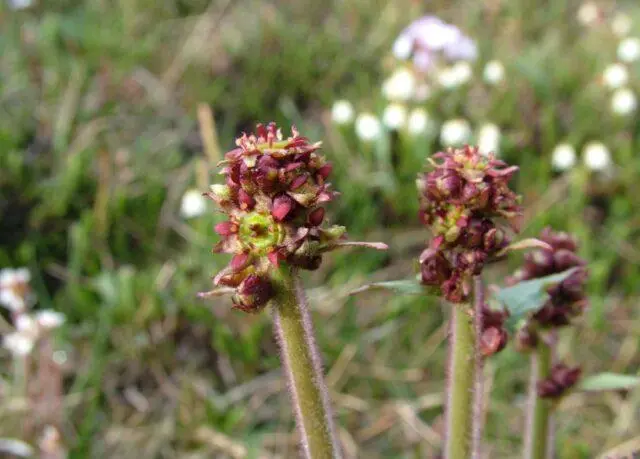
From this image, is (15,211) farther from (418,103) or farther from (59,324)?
(418,103)

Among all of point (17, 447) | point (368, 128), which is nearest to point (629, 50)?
point (368, 128)

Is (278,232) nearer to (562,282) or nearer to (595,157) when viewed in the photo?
(562,282)

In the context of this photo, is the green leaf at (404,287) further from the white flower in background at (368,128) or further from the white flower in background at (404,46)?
the white flower in background at (404,46)

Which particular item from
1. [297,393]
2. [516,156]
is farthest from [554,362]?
[516,156]

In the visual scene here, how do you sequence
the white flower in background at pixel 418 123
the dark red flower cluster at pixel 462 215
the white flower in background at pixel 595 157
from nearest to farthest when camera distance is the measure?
the dark red flower cluster at pixel 462 215, the white flower in background at pixel 595 157, the white flower in background at pixel 418 123

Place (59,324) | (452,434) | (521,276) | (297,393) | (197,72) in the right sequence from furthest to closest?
(197,72), (59,324), (521,276), (452,434), (297,393)

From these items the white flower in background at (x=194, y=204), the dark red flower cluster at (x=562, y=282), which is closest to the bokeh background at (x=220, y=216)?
the white flower in background at (x=194, y=204)

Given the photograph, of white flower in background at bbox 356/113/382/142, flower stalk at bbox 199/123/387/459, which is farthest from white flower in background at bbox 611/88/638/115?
flower stalk at bbox 199/123/387/459
